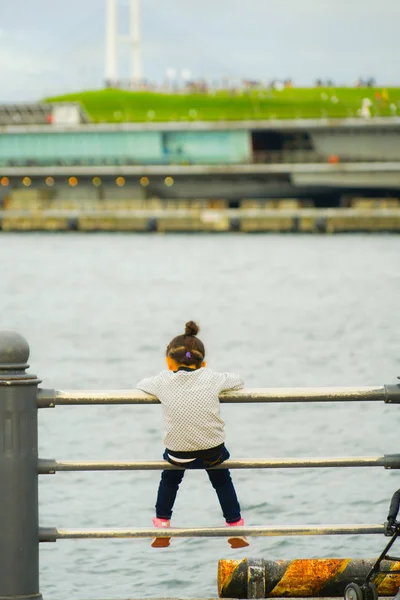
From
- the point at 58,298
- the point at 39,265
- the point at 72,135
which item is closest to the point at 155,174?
the point at 72,135

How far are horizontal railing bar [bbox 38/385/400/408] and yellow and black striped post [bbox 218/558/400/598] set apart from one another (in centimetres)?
99

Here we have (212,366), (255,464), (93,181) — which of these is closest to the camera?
(255,464)

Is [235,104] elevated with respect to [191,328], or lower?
elevated

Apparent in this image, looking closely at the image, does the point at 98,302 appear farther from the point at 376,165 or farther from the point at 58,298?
the point at 376,165

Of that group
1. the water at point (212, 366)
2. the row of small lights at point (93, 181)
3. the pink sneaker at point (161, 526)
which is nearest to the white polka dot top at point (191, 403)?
the pink sneaker at point (161, 526)

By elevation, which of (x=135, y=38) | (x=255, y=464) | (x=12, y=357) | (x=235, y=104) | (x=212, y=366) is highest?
(x=135, y=38)

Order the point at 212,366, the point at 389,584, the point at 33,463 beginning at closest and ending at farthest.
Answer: the point at 33,463 < the point at 389,584 < the point at 212,366

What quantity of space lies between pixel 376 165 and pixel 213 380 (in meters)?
111

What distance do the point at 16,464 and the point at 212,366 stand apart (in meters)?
27.4

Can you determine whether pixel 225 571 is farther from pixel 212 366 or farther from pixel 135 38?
pixel 135 38

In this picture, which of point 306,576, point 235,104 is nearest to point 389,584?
point 306,576

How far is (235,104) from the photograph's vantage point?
136375 mm

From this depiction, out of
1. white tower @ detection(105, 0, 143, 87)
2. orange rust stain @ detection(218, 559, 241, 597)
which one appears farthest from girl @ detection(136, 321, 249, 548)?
white tower @ detection(105, 0, 143, 87)

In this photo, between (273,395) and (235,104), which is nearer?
(273,395)
